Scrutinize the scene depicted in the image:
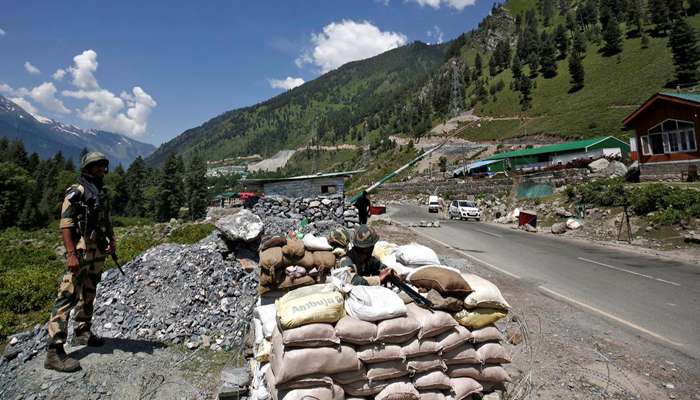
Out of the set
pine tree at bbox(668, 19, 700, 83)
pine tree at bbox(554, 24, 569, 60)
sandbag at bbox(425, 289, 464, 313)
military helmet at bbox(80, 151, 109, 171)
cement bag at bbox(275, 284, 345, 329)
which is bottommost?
sandbag at bbox(425, 289, 464, 313)

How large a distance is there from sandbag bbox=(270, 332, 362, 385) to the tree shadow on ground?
334 cm

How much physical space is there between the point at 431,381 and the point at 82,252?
4.93 meters

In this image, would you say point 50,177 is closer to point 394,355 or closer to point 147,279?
point 147,279

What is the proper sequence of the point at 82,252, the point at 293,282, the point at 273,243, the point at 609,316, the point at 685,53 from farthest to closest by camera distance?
the point at 685,53 < the point at 609,316 < the point at 273,243 < the point at 293,282 < the point at 82,252

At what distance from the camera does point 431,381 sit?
12.3 ft

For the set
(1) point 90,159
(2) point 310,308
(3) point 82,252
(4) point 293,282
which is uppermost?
(1) point 90,159

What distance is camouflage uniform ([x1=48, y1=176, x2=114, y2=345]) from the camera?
4.42m

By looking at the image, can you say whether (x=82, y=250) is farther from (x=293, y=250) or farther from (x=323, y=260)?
(x=323, y=260)

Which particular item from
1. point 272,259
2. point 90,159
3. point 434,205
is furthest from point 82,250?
point 434,205

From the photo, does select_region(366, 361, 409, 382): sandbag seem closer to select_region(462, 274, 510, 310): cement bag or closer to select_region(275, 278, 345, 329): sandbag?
select_region(275, 278, 345, 329): sandbag

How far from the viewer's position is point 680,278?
8969 millimetres

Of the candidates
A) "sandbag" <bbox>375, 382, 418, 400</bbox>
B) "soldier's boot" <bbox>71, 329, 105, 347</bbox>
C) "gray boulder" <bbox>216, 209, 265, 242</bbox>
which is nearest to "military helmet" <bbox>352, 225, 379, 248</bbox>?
"sandbag" <bbox>375, 382, 418, 400</bbox>

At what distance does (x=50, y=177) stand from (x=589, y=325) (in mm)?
94887

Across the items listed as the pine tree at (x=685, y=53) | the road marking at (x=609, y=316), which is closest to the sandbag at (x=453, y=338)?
the road marking at (x=609, y=316)
